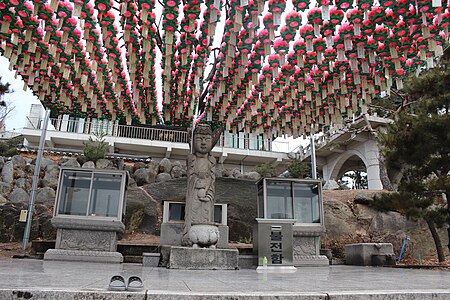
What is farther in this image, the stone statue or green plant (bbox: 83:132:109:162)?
green plant (bbox: 83:132:109:162)

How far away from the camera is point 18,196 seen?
14719mm

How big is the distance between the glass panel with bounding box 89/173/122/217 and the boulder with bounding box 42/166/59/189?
736 centimetres

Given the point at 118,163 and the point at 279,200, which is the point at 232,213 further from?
the point at 118,163

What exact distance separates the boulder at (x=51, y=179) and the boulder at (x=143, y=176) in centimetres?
357

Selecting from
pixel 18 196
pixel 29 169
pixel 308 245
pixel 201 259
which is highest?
pixel 29 169

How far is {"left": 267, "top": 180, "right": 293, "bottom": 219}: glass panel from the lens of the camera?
9.54 m

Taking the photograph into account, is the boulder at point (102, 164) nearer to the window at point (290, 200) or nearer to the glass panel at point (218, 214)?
the glass panel at point (218, 214)

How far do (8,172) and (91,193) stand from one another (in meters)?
9.86

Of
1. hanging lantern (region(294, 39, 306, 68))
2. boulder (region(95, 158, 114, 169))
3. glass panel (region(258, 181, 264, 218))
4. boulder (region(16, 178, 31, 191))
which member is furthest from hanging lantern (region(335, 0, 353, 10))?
boulder (region(16, 178, 31, 191))

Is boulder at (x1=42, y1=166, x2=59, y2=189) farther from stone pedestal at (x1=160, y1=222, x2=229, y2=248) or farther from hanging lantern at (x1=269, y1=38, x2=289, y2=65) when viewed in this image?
hanging lantern at (x1=269, y1=38, x2=289, y2=65)

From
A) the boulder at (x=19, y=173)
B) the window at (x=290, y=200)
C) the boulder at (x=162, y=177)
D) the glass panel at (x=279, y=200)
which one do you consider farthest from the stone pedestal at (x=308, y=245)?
the boulder at (x=19, y=173)

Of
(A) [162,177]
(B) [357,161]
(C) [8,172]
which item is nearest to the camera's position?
(C) [8,172]

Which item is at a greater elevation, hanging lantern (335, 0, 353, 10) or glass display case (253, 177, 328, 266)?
hanging lantern (335, 0, 353, 10)

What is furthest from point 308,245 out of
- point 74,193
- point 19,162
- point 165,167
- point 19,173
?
point 19,162
